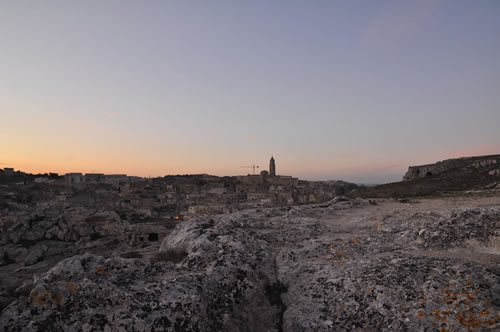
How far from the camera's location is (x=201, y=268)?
20.7 ft

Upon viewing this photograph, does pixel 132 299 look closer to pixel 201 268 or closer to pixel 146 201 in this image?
pixel 201 268

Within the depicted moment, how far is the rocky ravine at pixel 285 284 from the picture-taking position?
4.59 meters

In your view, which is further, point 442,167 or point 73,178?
point 73,178

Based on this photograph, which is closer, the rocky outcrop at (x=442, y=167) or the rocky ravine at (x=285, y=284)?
the rocky ravine at (x=285, y=284)

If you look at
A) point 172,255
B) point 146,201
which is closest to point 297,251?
point 172,255

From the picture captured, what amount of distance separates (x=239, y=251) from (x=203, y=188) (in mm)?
112737

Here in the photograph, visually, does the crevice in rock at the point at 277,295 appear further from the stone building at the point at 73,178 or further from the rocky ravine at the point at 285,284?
the stone building at the point at 73,178

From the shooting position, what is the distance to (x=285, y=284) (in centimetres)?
680

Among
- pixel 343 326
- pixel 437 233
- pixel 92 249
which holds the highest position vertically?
pixel 437 233

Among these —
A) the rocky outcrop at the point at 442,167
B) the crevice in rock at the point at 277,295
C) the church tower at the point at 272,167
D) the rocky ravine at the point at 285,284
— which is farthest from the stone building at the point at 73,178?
the crevice in rock at the point at 277,295

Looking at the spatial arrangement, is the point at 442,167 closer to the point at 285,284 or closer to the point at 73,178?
the point at 285,284

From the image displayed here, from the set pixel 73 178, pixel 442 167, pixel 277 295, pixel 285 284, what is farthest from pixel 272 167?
pixel 277 295

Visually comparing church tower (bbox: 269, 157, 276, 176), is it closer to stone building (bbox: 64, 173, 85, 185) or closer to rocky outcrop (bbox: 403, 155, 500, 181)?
rocky outcrop (bbox: 403, 155, 500, 181)

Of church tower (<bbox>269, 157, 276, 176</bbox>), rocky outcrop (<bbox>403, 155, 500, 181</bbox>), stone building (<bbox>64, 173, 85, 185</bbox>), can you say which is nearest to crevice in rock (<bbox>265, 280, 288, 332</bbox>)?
rocky outcrop (<bbox>403, 155, 500, 181</bbox>)
